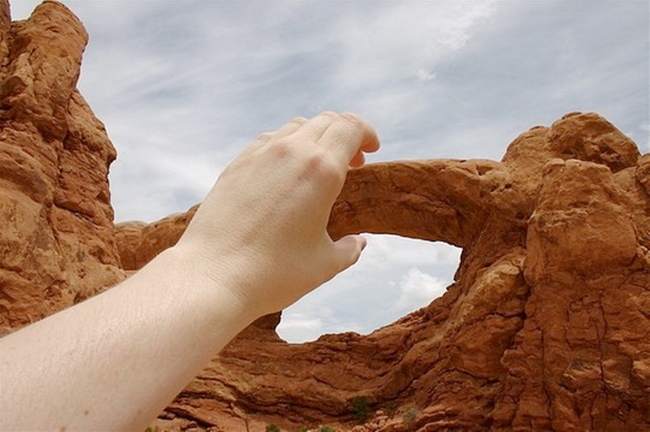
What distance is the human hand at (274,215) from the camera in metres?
1.16

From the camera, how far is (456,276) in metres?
19.0

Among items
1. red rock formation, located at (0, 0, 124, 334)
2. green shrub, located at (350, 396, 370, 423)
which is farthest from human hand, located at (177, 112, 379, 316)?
green shrub, located at (350, 396, 370, 423)

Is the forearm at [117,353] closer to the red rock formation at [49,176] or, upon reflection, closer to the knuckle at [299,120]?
the knuckle at [299,120]

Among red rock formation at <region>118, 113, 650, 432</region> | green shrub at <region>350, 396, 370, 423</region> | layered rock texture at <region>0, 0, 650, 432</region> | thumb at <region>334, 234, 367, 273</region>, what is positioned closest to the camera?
thumb at <region>334, 234, 367, 273</region>

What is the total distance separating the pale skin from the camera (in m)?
0.87

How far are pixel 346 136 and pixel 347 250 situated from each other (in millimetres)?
306

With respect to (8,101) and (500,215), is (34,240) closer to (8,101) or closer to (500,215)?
(8,101)

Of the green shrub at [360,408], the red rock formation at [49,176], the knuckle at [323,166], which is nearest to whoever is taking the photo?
the knuckle at [323,166]

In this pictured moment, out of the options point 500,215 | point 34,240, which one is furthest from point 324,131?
point 500,215

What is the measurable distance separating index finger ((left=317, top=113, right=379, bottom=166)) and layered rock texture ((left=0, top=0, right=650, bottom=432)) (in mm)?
5795

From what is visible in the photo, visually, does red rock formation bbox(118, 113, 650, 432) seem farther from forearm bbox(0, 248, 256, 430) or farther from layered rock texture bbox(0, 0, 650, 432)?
forearm bbox(0, 248, 256, 430)

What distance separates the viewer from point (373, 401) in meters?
17.3

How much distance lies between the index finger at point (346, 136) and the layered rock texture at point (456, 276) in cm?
580

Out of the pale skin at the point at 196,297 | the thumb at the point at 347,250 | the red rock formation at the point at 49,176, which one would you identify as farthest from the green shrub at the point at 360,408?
the pale skin at the point at 196,297
